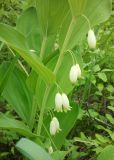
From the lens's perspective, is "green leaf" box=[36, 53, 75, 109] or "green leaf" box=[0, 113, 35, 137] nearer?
"green leaf" box=[0, 113, 35, 137]

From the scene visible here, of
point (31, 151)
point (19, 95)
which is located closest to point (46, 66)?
point (19, 95)

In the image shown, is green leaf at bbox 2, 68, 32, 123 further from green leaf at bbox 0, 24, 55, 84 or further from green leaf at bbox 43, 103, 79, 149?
green leaf at bbox 0, 24, 55, 84

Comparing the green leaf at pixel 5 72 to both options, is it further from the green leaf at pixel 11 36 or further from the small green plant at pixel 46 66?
the green leaf at pixel 11 36

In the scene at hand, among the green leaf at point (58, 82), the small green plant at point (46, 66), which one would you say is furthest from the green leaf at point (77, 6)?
the green leaf at point (58, 82)

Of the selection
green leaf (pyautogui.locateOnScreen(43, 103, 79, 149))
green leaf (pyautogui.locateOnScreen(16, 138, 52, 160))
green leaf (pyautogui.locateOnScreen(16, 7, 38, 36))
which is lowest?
green leaf (pyautogui.locateOnScreen(43, 103, 79, 149))

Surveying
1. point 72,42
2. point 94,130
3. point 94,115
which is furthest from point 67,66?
point 94,130

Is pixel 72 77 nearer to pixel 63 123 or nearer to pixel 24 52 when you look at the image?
pixel 24 52

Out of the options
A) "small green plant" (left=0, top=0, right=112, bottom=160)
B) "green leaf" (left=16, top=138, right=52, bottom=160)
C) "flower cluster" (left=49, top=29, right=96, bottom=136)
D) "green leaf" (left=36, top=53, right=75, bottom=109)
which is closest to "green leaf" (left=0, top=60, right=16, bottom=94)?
"small green plant" (left=0, top=0, right=112, bottom=160)
